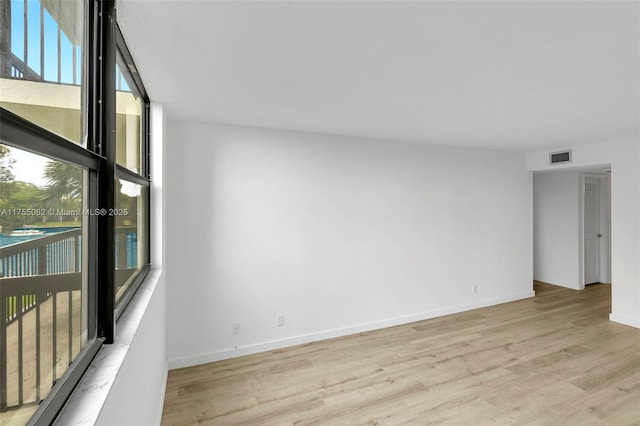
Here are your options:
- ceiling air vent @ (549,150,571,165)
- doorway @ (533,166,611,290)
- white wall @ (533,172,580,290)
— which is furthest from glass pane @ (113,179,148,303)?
white wall @ (533,172,580,290)

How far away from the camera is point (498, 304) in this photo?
4.61 m

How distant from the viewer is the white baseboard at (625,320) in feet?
12.3

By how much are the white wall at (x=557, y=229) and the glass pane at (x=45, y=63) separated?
7013 millimetres

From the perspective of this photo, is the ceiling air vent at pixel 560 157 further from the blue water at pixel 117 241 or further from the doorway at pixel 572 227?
the blue water at pixel 117 241

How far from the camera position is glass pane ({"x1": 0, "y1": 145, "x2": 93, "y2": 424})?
1.91ft

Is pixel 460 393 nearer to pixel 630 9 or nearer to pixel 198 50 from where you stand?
pixel 630 9

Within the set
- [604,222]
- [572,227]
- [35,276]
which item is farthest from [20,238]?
[604,222]

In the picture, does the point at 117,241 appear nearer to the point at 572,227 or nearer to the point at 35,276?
the point at 35,276

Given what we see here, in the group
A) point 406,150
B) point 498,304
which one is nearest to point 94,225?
point 406,150

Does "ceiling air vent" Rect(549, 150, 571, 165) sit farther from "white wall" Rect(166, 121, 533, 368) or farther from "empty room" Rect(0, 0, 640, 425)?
"white wall" Rect(166, 121, 533, 368)

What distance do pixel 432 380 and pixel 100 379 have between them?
2605 millimetres

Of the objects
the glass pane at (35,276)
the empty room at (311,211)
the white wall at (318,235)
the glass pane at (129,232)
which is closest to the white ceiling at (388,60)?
the empty room at (311,211)

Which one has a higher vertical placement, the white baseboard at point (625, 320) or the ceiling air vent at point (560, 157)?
the ceiling air vent at point (560, 157)

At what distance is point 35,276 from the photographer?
0.70 m
